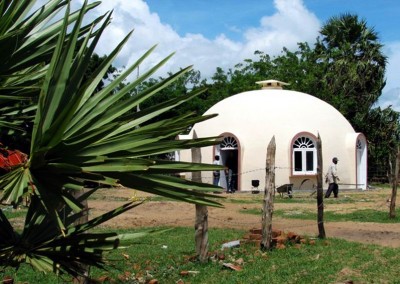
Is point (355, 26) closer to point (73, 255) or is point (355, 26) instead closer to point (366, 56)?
point (366, 56)

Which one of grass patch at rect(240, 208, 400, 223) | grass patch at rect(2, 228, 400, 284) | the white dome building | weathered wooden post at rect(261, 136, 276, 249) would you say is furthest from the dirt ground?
the white dome building

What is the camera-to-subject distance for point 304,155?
1101 inches

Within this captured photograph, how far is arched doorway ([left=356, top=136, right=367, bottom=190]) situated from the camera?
29.4 meters

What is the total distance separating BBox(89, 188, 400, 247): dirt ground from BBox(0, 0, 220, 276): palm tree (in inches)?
229

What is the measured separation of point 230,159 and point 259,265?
21.0 metres

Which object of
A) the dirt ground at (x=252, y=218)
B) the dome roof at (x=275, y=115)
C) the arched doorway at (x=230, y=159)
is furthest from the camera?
the dome roof at (x=275, y=115)

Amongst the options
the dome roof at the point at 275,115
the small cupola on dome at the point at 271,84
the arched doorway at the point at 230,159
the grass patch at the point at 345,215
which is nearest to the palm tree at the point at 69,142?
the grass patch at the point at 345,215

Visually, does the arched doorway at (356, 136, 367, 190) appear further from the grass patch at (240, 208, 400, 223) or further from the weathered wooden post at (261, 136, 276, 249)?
the weathered wooden post at (261, 136, 276, 249)

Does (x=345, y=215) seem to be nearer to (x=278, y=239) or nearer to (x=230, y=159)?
(x=278, y=239)

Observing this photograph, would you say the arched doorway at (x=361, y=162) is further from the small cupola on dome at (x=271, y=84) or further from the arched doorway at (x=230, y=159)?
the arched doorway at (x=230, y=159)

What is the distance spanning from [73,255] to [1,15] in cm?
143

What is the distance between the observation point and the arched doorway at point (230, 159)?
27620 mm

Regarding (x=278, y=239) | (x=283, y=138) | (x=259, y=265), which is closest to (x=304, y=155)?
(x=283, y=138)

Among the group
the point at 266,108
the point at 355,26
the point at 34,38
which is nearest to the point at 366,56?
the point at 355,26
